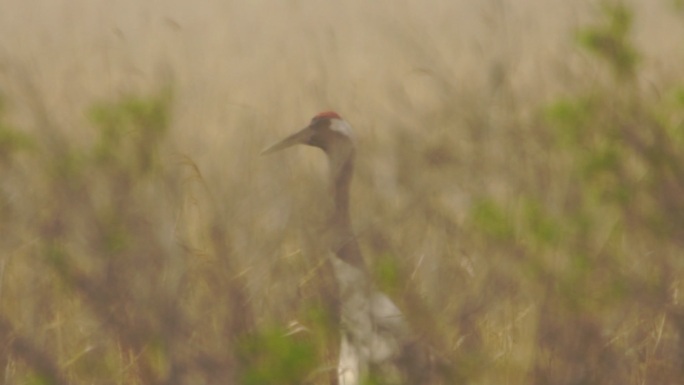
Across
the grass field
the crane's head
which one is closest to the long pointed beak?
the crane's head

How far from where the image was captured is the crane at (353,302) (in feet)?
8.39

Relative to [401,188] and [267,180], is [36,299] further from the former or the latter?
[401,188]

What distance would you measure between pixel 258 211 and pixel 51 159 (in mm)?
486

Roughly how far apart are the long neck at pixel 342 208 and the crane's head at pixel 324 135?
0.02m

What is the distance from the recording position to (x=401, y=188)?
10.8 feet

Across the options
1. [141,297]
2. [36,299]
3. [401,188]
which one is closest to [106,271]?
[141,297]

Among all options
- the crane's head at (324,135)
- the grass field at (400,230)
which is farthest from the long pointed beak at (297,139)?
the grass field at (400,230)

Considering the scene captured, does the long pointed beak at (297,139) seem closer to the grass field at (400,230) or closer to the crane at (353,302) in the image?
the crane at (353,302)

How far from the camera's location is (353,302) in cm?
303

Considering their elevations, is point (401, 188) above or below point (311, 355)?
below

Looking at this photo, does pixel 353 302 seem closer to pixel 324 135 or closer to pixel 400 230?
pixel 400 230

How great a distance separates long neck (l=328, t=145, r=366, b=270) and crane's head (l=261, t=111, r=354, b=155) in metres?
0.02

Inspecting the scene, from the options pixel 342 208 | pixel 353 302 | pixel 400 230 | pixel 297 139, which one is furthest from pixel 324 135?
pixel 353 302

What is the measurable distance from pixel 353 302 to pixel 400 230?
0.30 meters
